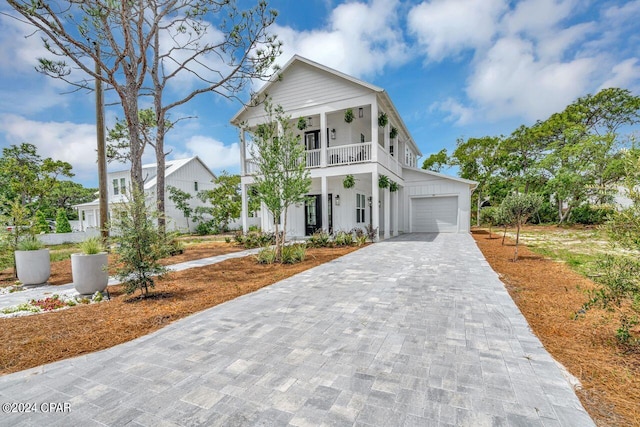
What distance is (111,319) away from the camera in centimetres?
402

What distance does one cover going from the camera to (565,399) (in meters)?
2.12

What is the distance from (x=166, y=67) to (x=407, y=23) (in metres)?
9.82

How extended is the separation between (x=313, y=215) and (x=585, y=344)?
12313 mm

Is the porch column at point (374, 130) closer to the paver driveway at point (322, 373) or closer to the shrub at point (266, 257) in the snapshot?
the shrub at point (266, 257)

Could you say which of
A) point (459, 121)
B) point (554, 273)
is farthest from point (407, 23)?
point (459, 121)

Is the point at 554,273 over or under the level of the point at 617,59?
under

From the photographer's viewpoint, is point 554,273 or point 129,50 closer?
point 554,273

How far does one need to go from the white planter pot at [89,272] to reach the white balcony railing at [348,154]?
925 cm

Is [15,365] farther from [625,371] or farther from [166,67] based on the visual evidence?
[166,67]

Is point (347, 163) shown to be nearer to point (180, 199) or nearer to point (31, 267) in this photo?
point (31, 267)

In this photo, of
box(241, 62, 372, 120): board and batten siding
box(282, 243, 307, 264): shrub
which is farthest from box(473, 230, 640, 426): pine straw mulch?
box(241, 62, 372, 120): board and batten siding

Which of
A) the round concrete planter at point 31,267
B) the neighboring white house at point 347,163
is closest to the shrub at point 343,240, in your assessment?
the neighboring white house at point 347,163

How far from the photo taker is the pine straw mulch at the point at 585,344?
2.07 m

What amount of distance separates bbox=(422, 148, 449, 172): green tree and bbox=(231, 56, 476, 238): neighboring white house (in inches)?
411
